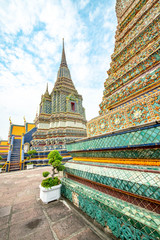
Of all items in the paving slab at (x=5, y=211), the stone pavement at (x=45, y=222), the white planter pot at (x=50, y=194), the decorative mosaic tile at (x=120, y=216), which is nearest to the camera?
the decorative mosaic tile at (x=120, y=216)

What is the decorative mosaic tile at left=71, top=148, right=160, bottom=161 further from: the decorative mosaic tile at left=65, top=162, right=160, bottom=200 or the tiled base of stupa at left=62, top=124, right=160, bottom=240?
the decorative mosaic tile at left=65, top=162, right=160, bottom=200

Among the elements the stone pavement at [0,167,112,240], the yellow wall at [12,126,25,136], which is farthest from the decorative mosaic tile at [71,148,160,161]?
the yellow wall at [12,126,25,136]

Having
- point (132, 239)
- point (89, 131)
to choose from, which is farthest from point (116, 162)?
point (89, 131)

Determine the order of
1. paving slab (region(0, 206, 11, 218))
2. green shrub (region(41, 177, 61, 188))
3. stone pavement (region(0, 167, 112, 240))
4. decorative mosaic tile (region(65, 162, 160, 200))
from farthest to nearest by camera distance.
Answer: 1. green shrub (region(41, 177, 61, 188))
2. paving slab (region(0, 206, 11, 218))
3. stone pavement (region(0, 167, 112, 240))
4. decorative mosaic tile (region(65, 162, 160, 200))

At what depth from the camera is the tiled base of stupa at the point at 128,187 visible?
3.75 ft

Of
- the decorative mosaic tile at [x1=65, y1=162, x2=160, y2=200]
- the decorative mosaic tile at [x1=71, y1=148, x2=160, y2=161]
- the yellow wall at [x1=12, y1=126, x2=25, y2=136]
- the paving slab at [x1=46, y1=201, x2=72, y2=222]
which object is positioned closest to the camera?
the decorative mosaic tile at [x1=65, y1=162, x2=160, y2=200]

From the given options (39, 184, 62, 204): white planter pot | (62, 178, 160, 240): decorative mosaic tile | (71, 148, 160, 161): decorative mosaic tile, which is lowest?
(39, 184, 62, 204): white planter pot

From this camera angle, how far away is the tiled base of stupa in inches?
45.0

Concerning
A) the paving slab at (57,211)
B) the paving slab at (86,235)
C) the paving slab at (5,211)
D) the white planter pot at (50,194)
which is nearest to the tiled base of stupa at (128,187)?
the paving slab at (86,235)

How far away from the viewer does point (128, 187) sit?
136 centimetres

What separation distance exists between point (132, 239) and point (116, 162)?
90 centimetres

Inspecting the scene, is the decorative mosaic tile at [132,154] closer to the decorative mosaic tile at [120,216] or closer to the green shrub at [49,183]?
the decorative mosaic tile at [120,216]

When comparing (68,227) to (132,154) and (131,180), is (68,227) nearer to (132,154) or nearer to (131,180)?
(131,180)

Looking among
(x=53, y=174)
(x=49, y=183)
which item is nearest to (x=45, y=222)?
(x=49, y=183)
